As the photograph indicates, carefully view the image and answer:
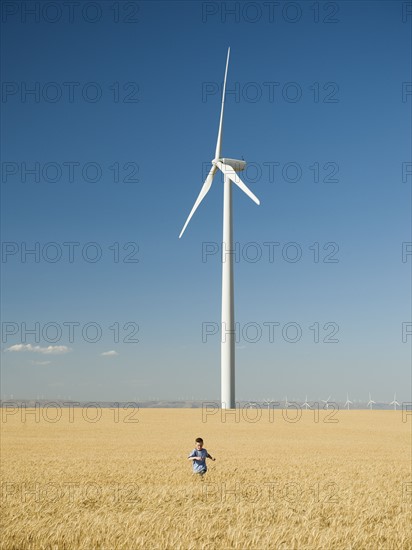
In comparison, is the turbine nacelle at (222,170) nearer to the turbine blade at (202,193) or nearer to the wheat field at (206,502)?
the turbine blade at (202,193)

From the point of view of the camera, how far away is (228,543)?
13.9 meters

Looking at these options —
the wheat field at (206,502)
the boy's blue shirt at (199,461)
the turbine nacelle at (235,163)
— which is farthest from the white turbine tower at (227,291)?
the boy's blue shirt at (199,461)

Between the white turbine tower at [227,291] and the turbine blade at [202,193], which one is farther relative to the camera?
the white turbine tower at [227,291]

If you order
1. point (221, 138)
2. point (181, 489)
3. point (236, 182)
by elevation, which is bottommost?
point (181, 489)

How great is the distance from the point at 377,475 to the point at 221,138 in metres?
63.1

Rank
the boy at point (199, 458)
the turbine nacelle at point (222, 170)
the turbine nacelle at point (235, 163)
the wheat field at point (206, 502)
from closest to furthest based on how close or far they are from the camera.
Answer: the wheat field at point (206, 502) → the boy at point (199, 458) → the turbine nacelle at point (222, 170) → the turbine nacelle at point (235, 163)

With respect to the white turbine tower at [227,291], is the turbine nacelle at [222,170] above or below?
above

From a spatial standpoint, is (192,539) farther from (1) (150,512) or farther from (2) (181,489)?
(2) (181,489)

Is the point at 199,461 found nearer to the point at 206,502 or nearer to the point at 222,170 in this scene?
the point at 206,502

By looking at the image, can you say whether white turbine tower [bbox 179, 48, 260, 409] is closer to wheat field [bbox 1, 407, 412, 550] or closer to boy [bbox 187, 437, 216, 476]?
wheat field [bbox 1, 407, 412, 550]

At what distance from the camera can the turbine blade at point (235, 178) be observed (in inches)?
2889

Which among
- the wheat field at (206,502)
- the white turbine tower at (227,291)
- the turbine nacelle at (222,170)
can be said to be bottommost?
the wheat field at (206,502)

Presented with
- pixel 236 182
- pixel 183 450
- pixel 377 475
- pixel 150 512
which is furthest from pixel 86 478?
pixel 236 182

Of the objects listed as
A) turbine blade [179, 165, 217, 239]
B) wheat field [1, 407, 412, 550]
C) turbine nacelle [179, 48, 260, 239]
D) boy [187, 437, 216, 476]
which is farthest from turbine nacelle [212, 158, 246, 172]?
boy [187, 437, 216, 476]
